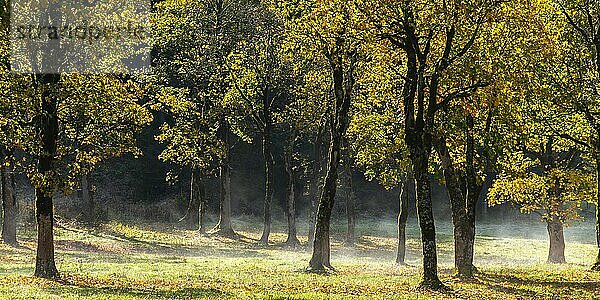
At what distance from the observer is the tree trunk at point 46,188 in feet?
70.9

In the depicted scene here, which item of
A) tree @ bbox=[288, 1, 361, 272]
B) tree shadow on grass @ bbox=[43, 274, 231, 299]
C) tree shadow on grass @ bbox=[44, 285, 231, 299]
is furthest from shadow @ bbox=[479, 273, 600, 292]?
tree shadow on grass @ bbox=[43, 274, 231, 299]

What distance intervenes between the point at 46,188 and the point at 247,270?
9683 mm

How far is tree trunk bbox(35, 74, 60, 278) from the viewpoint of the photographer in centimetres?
2161

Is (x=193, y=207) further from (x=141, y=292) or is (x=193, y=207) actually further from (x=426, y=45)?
(x=426, y=45)

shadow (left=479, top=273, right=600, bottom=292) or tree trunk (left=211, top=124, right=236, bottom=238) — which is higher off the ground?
tree trunk (left=211, top=124, right=236, bottom=238)

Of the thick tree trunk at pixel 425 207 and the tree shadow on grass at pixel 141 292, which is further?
the thick tree trunk at pixel 425 207

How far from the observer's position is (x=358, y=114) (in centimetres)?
3597

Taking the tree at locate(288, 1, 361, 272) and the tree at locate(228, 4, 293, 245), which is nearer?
the tree at locate(288, 1, 361, 272)

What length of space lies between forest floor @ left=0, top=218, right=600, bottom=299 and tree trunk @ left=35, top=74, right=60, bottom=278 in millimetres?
632

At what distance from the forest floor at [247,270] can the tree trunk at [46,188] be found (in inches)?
24.9

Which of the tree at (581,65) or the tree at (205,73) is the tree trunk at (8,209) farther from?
the tree at (581,65)

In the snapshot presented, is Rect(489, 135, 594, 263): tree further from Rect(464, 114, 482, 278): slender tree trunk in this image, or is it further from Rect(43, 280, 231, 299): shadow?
Rect(43, 280, 231, 299): shadow

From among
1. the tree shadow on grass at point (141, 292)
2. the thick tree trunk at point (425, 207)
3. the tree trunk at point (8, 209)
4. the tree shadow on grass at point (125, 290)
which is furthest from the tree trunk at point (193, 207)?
the thick tree trunk at point (425, 207)

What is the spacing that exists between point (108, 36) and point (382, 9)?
9.96m
